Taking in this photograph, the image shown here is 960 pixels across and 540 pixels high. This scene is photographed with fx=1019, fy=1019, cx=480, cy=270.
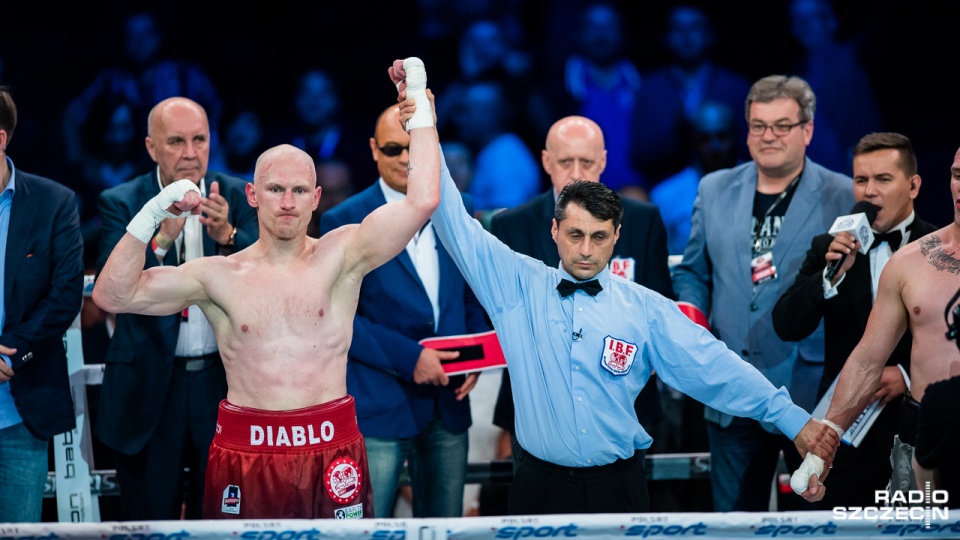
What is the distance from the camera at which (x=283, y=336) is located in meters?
2.96

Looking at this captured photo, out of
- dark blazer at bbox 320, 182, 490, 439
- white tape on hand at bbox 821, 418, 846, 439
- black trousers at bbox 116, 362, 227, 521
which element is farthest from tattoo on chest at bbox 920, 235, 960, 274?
black trousers at bbox 116, 362, 227, 521

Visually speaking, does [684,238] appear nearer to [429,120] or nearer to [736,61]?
[736,61]

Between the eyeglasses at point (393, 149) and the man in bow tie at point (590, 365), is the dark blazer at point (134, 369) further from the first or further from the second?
the man in bow tie at point (590, 365)

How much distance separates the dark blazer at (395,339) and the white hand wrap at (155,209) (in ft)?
2.73

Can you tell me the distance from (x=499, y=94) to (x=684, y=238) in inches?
55.5

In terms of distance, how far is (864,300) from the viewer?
3453mm

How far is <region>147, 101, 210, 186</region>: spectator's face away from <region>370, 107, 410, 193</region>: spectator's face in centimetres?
64

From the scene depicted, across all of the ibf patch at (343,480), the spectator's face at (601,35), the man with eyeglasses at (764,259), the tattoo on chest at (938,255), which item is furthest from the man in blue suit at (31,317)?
the spectator's face at (601,35)

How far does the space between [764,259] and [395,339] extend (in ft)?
4.48

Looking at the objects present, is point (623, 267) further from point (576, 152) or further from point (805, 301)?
point (805, 301)

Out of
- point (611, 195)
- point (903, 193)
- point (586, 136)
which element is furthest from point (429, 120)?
point (903, 193)

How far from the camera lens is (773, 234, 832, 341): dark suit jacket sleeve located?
3359 millimetres

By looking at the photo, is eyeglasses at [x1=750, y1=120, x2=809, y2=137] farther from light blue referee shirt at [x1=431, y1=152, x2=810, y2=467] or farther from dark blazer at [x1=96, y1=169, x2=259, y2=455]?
dark blazer at [x1=96, y1=169, x2=259, y2=455]

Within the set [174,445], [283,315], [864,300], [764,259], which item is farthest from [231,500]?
[864,300]
